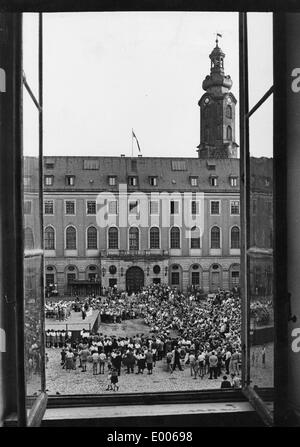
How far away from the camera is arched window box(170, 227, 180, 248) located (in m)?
29.1

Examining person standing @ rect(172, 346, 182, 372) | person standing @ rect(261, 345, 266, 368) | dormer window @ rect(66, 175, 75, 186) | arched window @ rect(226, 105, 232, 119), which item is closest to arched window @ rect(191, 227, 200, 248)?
dormer window @ rect(66, 175, 75, 186)

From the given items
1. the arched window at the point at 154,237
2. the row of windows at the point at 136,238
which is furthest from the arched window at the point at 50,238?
the arched window at the point at 154,237

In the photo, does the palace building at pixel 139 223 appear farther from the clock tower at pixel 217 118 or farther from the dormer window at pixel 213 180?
the clock tower at pixel 217 118

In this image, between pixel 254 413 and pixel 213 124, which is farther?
pixel 213 124

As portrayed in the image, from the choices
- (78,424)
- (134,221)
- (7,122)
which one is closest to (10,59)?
(7,122)

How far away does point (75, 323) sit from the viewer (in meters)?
15.2

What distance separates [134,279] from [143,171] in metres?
6.90

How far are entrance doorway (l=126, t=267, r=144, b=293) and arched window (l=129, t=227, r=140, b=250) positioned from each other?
136cm

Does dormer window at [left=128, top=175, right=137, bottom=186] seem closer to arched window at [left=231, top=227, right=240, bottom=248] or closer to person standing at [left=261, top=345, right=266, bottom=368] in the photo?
arched window at [left=231, top=227, right=240, bottom=248]

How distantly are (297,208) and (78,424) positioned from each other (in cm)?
143

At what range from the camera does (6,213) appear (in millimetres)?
1867

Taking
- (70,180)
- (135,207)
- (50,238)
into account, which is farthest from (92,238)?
(70,180)

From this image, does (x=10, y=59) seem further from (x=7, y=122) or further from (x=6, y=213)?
(x=6, y=213)

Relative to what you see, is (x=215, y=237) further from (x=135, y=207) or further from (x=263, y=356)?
(x=263, y=356)
